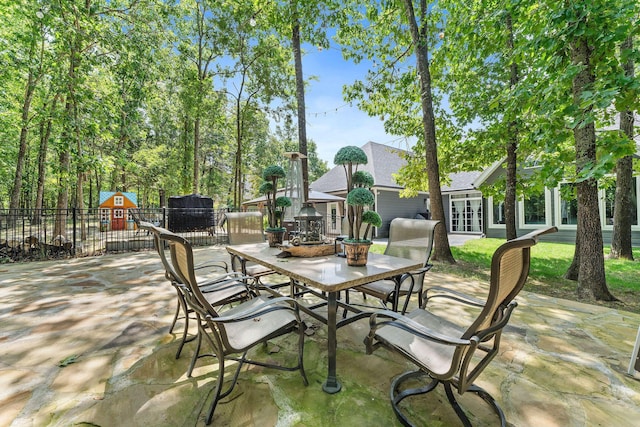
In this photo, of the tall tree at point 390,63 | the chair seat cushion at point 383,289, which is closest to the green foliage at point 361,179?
the chair seat cushion at point 383,289

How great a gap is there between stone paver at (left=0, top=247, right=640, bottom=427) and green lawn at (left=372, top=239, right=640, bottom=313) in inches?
39.1

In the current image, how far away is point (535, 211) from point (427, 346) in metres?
12.1

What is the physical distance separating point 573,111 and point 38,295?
25.5ft

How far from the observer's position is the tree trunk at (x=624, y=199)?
236 inches

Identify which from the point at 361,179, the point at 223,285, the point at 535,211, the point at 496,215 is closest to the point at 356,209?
the point at 361,179

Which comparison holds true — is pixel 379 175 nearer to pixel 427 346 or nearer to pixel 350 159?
pixel 350 159

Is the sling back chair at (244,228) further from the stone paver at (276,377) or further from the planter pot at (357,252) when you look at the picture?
the planter pot at (357,252)

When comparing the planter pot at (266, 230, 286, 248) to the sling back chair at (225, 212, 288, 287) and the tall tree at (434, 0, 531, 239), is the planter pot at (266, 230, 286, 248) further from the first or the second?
the tall tree at (434, 0, 531, 239)

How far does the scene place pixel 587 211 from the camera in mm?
4031

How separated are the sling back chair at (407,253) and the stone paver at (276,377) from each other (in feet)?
1.63

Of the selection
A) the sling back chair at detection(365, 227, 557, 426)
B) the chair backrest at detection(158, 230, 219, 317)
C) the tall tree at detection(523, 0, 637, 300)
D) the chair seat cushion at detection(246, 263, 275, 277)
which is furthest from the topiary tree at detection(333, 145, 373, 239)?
the tall tree at detection(523, 0, 637, 300)

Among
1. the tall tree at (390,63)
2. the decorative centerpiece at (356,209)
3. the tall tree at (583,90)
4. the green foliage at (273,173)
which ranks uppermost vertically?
the tall tree at (390,63)

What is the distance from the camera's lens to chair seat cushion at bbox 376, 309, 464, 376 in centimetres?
153

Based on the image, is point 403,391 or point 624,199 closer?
point 403,391
